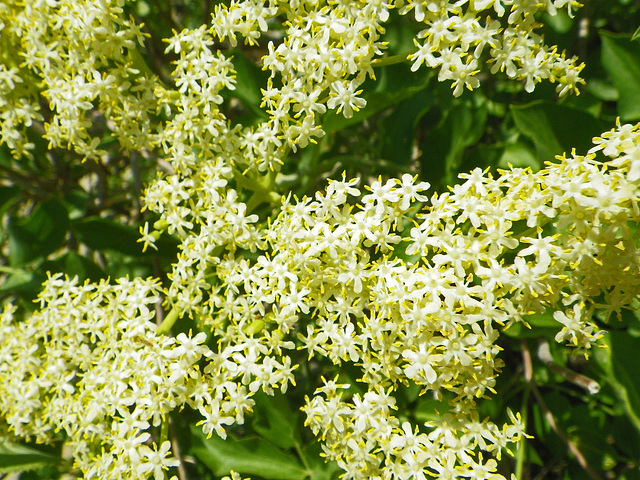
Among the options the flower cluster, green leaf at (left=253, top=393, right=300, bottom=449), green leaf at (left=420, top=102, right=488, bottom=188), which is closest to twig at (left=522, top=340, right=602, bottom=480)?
green leaf at (left=420, top=102, right=488, bottom=188)

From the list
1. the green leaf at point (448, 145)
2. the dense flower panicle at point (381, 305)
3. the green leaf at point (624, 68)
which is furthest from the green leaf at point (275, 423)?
the green leaf at point (624, 68)

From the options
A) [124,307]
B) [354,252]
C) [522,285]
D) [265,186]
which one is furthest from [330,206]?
[124,307]

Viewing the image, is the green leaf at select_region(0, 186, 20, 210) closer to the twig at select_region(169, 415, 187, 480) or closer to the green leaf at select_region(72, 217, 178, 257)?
the green leaf at select_region(72, 217, 178, 257)

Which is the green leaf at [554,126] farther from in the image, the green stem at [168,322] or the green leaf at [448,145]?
the green stem at [168,322]

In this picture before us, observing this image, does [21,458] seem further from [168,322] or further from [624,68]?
[624,68]

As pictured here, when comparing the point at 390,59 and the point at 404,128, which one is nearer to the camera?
the point at 390,59

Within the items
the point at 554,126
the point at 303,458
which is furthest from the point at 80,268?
the point at 554,126
